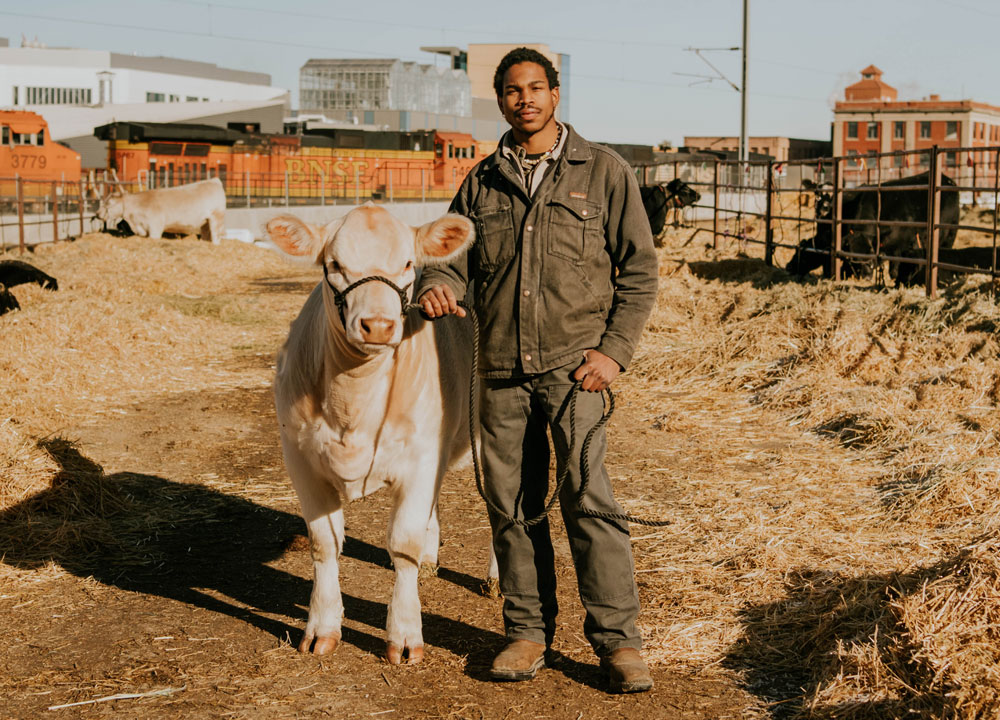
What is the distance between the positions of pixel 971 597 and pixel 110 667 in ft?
10.2

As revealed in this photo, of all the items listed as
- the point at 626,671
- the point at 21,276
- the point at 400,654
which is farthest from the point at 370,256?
the point at 21,276

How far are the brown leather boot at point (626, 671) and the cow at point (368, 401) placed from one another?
2.44 ft

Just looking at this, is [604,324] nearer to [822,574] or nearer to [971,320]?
[822,574]

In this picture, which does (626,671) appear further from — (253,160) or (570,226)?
(253,160)

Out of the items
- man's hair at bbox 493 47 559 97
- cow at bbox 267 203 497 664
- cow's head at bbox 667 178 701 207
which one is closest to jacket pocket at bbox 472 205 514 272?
cow at bbox 267 203 497 664

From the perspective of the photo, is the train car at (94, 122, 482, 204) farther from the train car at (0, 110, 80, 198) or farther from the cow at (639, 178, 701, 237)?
the cow at (639, 178, 701, 237)

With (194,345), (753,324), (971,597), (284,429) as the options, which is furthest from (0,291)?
(971,597)

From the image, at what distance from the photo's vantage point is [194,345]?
1120cm

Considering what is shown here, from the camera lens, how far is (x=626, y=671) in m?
3.80

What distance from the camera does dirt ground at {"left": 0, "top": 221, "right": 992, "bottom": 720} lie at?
152 inches

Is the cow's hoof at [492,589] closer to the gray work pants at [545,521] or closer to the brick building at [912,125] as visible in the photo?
the gray work pants at [545,521]

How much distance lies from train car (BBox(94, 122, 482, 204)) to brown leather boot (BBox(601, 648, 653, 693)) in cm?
2930

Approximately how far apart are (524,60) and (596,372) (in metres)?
1.16

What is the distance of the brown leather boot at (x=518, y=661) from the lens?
3910mm
